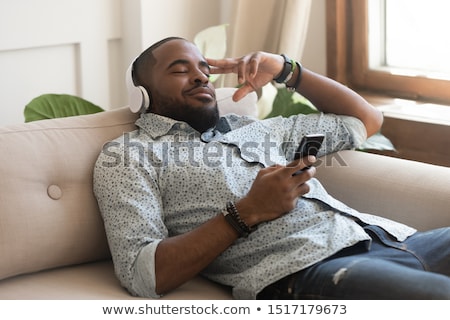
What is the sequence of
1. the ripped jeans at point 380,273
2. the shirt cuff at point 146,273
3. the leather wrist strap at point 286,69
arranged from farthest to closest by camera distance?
the leather wrist strap at point 286,69 → the shirt cuff at point 146,273 → the ripped jeans at point 380,273

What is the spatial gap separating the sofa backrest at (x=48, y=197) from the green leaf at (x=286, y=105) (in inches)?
29.0

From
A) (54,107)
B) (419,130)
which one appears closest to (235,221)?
(54,107)

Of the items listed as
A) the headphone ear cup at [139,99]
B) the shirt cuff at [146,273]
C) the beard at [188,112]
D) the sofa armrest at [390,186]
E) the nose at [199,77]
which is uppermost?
the nose at [199,77]

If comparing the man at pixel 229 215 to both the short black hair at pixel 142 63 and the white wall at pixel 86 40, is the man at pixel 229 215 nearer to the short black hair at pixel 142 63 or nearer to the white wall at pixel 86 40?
the short black hair at pixel 142 63

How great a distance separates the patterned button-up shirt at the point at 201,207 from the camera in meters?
1.58

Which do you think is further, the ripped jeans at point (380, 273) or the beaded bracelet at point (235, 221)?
the beaded bracelet at point (235, 221)

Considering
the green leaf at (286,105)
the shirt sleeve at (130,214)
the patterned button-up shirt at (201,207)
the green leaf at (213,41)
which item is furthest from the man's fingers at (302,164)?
the green leaf at (213,41)

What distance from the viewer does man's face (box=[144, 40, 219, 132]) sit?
1.85 meters

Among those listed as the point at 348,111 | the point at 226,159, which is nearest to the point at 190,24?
the point at 348,111

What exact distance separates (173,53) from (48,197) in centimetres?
47

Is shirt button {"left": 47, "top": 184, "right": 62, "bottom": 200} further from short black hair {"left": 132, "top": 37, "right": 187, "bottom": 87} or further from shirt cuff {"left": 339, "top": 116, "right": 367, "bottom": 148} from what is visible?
shirt cuff {"left": 339, "top": 116, "right": 367, "bottom": 148}

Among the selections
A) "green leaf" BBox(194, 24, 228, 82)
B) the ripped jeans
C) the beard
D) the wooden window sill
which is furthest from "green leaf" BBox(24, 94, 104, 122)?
the wooden window sill

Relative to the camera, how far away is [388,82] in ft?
9.04

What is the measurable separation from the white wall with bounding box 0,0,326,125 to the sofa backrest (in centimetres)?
68
